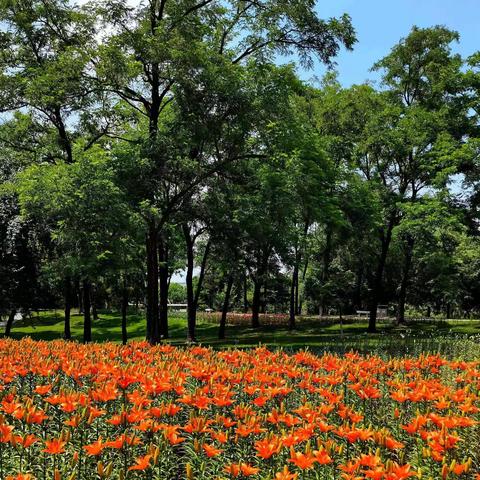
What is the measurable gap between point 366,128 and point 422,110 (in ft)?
10.1

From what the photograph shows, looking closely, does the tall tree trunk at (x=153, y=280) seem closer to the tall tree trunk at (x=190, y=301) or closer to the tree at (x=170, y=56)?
the tree at (x=170, y=56)

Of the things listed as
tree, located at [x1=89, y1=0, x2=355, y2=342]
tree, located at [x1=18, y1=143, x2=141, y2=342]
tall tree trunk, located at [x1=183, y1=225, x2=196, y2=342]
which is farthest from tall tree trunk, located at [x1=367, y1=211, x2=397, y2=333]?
tree, located at [x1=18, y1=143, x2=141, y2=342]

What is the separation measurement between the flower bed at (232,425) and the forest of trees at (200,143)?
928 cm

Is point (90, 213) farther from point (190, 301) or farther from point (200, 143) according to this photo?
point (190, 301)

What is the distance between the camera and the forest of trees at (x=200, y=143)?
1506cm

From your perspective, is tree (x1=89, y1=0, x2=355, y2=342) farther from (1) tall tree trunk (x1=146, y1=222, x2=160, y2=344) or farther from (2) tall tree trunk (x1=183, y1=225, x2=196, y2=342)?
(2) tall tree trunk (x1=183, y1=225, x2=196, y2=342)

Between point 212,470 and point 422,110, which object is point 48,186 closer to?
point 212,470

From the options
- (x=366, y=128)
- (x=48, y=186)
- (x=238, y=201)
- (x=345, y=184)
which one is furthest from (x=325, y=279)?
(x=48, y=186)

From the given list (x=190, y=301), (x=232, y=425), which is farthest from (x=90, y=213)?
(x=190, y=301)

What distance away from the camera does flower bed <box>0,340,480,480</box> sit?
3.22 meters

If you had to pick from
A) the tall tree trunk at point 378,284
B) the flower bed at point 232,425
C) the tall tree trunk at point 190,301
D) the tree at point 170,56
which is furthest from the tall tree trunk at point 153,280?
the tall tree trunk at point 378,284

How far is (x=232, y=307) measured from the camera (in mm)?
64750

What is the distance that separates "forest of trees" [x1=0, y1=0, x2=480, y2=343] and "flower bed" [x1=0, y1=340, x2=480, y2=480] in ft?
30.5

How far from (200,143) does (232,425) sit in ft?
42.4
